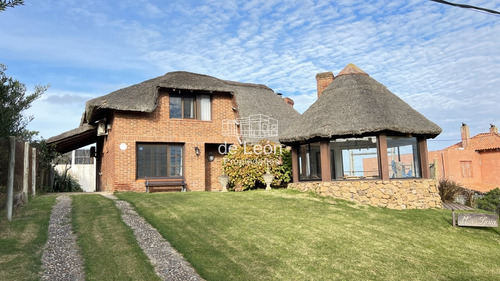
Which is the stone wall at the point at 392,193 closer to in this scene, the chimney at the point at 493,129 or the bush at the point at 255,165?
the bush at the point at 255,165

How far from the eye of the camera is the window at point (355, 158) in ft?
51.8

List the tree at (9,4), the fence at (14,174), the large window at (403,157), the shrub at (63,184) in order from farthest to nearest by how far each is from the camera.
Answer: the shrub at (63,184) < the large window at (403,157) < the fence at (14,174) < the tree at (9,4)

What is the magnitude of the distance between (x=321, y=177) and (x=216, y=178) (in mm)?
6317

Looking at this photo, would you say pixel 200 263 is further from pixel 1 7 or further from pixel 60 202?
pixel 60 202

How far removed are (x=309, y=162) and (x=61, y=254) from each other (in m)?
11.2

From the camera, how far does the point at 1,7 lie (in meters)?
4.89

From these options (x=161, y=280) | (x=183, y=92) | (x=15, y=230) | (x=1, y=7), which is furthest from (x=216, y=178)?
(x=1, y=7)

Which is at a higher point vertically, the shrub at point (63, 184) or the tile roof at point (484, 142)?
the tile roof at point (484, 142)

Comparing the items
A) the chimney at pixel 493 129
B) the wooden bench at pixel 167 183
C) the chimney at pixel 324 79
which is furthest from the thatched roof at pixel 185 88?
the chimney at pixel 493 129

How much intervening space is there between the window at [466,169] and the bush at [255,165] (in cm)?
1680

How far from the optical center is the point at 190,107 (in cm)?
1903

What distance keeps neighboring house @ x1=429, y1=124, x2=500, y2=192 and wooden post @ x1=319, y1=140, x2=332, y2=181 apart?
15.9 metres

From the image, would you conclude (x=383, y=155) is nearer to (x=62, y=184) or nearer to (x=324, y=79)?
(x=324, y=79)

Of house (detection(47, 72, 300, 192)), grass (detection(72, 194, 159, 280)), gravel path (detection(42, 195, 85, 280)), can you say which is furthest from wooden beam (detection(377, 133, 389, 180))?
gravel path (detection(42, 195, 85, 280))
